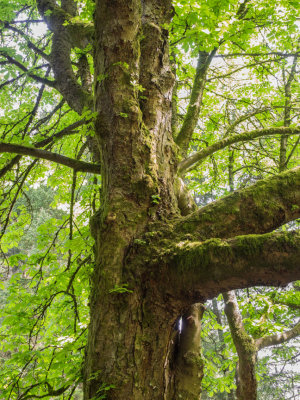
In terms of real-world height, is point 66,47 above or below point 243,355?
above

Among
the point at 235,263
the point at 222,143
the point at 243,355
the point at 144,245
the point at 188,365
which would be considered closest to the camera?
the point at 235,263

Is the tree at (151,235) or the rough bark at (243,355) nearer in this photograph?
the tree at (151,235)

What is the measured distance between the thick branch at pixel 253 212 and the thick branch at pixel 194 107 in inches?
51.5

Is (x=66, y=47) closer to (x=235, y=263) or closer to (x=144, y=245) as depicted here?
(x=144, y=245)

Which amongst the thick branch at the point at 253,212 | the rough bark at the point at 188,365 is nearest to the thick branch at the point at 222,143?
the thick branch at the point at 253,212

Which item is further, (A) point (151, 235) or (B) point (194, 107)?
(B) point (194, 107)

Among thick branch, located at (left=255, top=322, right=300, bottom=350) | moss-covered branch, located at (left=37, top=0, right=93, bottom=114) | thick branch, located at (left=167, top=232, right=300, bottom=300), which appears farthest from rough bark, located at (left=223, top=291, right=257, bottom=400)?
moss-covered branch, located at (left=37, top=0, right=93, bottom=114)

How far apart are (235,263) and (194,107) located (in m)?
2.18

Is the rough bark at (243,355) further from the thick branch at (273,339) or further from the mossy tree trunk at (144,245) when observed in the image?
the mossy tree trunk at (144,245)

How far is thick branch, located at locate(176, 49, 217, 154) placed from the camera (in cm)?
306

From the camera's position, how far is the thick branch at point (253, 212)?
1805 mm

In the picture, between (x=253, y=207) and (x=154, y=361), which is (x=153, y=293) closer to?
(x=154, y=361)

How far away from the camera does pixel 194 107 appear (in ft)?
10.6

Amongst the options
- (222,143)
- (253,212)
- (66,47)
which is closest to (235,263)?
(253,212)
